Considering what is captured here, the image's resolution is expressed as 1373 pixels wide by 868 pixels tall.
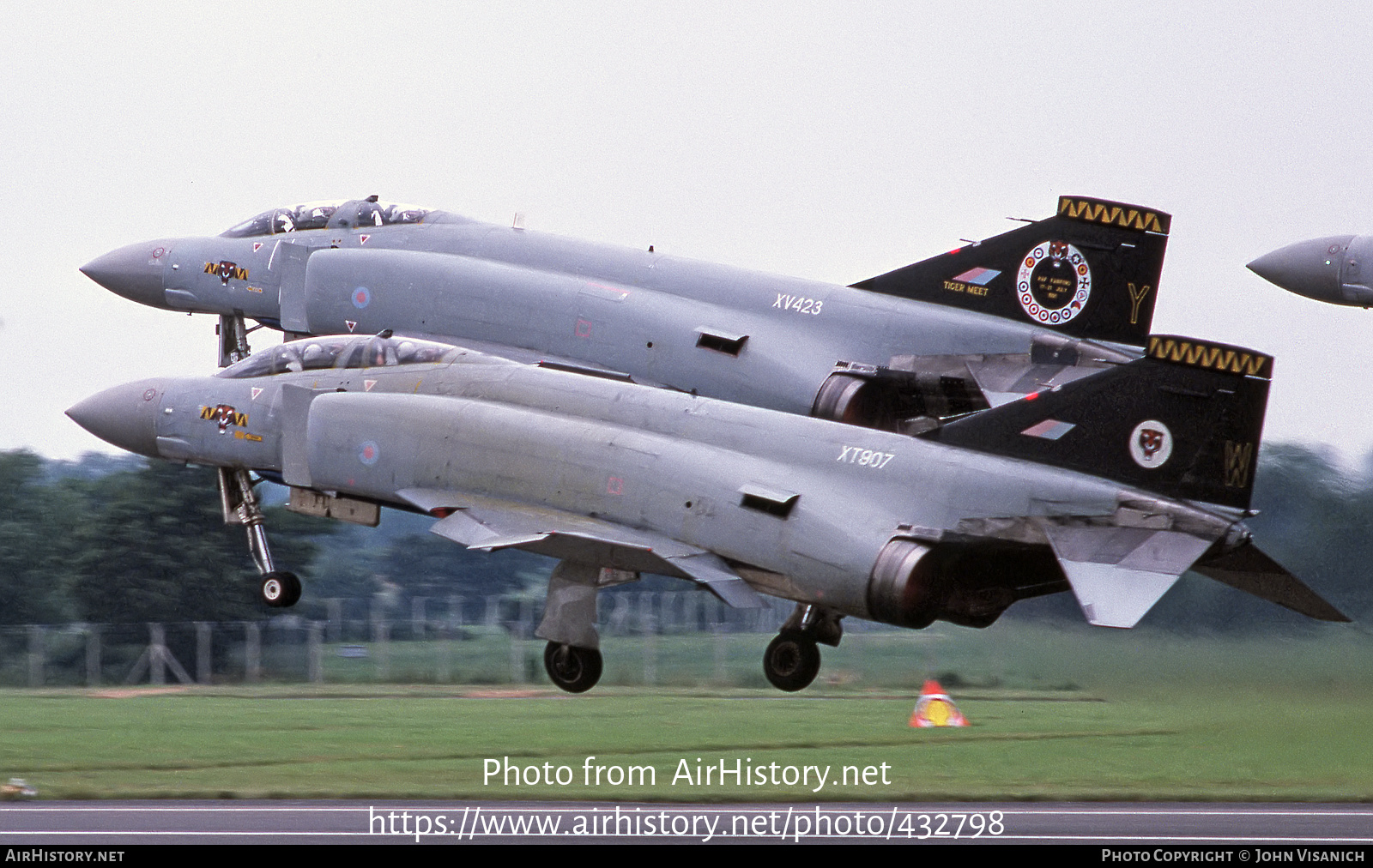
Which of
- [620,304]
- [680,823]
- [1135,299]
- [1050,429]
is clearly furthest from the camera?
[680,823]

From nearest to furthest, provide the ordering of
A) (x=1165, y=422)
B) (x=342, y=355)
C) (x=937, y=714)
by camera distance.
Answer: (x=1165, y=422), (x=342, y=355), (x=937, y=714)

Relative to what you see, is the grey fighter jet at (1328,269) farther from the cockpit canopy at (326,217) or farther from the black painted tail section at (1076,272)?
the cockpit canopy at (326,217)

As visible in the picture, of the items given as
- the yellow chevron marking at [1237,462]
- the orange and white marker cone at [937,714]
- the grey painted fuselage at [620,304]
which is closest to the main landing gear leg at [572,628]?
the grey painted fuselage at [620,304]

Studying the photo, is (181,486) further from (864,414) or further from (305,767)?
(864,414)

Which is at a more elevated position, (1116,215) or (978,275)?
(1116,215)

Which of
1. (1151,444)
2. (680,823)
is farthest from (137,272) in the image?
(1151,444)

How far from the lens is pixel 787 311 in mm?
24047

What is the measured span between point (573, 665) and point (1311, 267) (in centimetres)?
1072

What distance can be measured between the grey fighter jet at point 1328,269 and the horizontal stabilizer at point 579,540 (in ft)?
30.6

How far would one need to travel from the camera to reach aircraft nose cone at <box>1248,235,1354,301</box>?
24469 mm

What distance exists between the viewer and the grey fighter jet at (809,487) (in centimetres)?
1888

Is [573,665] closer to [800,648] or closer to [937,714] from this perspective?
[800,648]
